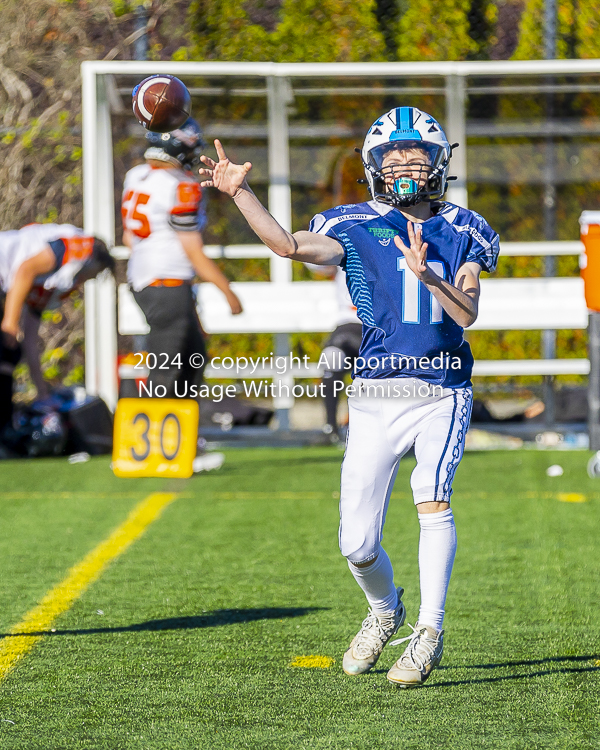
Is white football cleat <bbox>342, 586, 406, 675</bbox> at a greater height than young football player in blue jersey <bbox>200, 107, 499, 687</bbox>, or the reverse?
young football player in blue jersey <bbox>200, 107, 499, 687</bbox>

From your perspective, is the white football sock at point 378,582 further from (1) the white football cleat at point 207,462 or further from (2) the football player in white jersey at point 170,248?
(1) the white football cleat at point 207,462

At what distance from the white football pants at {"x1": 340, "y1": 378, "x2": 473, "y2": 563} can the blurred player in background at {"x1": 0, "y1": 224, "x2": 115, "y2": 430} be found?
4954 mm

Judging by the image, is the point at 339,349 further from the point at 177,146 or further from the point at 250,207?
the point at 250,207

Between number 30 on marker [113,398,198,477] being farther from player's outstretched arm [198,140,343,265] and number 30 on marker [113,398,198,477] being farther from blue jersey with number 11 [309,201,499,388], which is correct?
player's outstretched arm [198,140,343,265]

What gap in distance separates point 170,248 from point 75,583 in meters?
3.26

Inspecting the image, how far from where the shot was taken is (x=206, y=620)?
3.86 metres

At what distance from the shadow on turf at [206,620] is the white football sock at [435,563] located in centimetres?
83

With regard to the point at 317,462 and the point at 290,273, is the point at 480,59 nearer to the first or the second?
the point at 290,273

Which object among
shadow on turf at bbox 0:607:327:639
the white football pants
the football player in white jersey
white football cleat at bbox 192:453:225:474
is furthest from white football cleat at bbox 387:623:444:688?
white football cleat at bbox 192:453:225:474

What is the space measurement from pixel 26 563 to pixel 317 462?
3.59 m

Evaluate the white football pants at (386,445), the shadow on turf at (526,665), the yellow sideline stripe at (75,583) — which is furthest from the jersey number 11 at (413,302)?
the yellow sideline stripe at (75,583)

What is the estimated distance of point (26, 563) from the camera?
15.7 ft

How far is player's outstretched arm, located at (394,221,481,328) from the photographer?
9.87ft

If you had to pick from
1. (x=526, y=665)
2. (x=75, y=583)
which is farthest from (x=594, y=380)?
(x=526, y=665)
